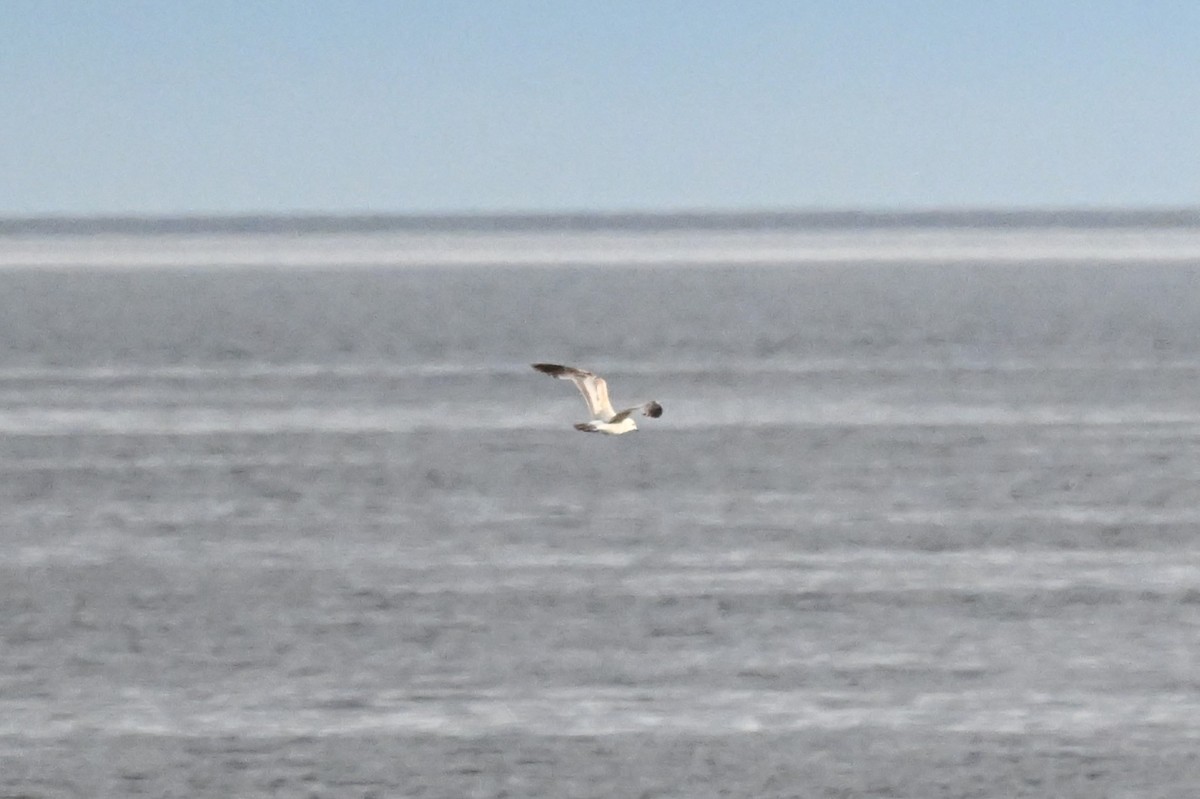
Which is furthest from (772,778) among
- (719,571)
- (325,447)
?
A: (325,447)

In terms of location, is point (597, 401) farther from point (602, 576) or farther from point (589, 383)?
point (602, 576)

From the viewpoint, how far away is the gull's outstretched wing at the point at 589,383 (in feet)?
37.3

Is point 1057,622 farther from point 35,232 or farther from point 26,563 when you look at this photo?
point 35,232

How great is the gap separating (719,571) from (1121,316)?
25.2 metres

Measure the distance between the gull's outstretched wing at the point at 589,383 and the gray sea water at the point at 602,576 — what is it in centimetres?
55

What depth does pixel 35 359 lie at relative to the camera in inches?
1036

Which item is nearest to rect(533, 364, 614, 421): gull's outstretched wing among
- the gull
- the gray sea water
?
the gull

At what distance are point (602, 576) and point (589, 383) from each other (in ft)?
3.05

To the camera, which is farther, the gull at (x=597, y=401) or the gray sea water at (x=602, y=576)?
the gull at (x=597, y=401)

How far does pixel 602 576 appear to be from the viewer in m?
11.2

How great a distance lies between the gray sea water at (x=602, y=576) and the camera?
7816 mm

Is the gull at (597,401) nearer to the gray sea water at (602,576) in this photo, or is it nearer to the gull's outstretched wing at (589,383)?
the gull's outstretched wing at (589,383)

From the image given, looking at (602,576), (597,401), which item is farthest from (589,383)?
(602,576)

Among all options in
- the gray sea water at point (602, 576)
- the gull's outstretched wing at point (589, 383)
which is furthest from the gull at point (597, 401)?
the gray sea water at point (602, 576)
